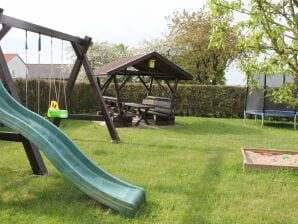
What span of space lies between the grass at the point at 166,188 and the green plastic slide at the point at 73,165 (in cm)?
14

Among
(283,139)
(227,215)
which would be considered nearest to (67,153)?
(227,215)

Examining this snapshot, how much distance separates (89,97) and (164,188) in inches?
595

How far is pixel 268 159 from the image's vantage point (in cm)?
777

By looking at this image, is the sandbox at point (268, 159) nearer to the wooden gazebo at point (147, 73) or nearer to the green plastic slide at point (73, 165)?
the green plastic slide at point (73, 165)

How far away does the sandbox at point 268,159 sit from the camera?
6.90 meters

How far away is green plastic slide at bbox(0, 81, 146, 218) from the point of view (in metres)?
4.68

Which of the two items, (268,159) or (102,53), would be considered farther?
(102,53)

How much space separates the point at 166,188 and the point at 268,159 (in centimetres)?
279

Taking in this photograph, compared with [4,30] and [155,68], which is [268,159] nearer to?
[4,30]

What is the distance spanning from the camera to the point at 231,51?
27.6 meters

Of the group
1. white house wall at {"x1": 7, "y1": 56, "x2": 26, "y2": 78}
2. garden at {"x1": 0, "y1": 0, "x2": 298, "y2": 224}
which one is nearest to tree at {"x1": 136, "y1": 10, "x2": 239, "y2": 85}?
garden at {"x1": 0, "y1": 0, "x2": 298, "y2": 224}

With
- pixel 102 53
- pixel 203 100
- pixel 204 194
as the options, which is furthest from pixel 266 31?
pixel 102 53

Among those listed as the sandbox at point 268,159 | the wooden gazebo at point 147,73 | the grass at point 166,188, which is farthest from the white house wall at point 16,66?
the sandbox at point 268,159

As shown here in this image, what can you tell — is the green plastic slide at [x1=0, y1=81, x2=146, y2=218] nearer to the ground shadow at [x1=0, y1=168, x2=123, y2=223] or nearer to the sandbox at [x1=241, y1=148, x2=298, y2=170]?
the ground shadow at [x1=0, y1=168, x2=123, y2=223]
